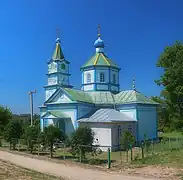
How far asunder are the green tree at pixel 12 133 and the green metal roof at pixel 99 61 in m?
12.4

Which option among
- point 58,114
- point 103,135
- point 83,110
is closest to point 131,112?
point 83,110

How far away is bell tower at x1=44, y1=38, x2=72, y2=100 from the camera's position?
1676 inches

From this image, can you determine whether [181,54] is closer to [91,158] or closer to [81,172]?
[91,158]

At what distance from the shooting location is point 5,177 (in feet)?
40.0

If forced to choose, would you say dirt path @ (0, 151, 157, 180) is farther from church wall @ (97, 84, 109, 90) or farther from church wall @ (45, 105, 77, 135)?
church wall @ (97, 84, 109, 90)

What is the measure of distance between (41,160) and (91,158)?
11.0ft

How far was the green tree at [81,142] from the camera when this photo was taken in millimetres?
19584

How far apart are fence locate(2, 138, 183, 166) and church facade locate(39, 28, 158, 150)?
2768mm

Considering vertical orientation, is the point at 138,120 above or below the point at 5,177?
above

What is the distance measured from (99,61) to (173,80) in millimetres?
15247

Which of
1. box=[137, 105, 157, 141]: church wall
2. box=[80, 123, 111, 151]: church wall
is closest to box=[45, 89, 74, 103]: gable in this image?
box=[80, 123, 111, 151]: church wall

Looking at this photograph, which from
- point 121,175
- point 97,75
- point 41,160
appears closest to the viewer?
point 121,175

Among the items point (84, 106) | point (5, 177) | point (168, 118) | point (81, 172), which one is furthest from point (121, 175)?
point (84, 106)

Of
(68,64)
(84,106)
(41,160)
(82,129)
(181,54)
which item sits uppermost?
(68,64)
